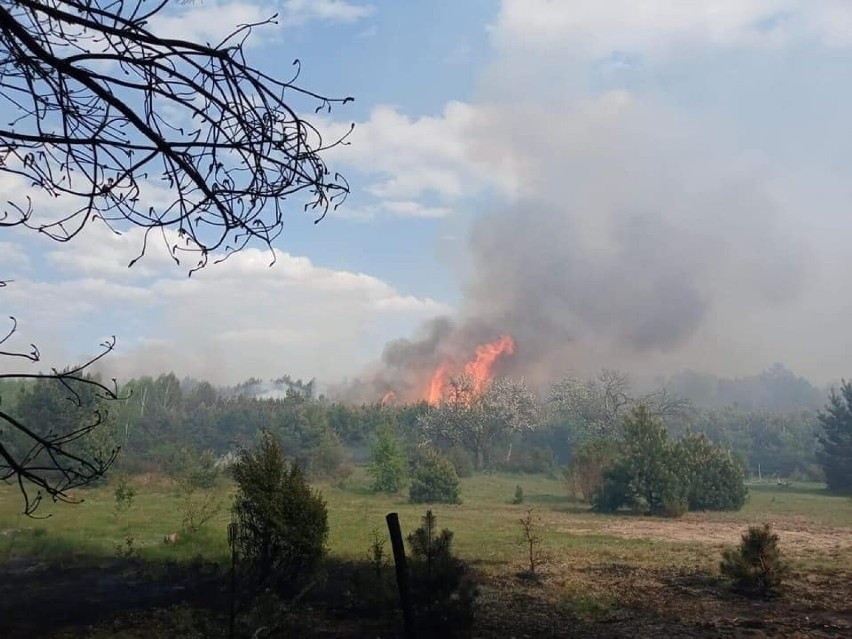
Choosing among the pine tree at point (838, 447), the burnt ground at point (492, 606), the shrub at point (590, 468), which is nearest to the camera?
the burnt ground at point (492, 606)

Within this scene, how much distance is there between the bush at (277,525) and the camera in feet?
33.7

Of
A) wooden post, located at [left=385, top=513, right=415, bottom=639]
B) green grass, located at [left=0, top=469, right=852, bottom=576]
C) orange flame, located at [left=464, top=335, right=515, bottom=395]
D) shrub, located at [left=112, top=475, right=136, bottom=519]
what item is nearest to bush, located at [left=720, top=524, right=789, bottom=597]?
green grass, located at [left=0, top=469, right=852, bottom=576]

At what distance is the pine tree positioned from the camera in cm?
3916

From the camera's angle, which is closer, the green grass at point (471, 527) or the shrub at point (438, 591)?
the shrub at point (438, 591)

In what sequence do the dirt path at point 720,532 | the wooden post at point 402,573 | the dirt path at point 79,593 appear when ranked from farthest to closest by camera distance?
the dirt path at point 720,532, the dirt path at point 79,593, the wooden post at point 402,573

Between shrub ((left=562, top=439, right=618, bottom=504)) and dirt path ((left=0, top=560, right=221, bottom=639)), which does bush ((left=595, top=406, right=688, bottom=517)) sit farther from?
dirt path ((left=0, top=560, right=221, bottom=639))

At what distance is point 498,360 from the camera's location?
8412 centimetres

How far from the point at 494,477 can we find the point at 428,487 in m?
16.6

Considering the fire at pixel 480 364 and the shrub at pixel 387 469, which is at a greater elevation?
the fire at pixel 480 364

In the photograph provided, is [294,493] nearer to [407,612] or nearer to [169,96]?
[407,612]

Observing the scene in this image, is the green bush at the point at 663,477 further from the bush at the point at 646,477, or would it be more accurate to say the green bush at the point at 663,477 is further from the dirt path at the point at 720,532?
the dirt path at the point at 720,532

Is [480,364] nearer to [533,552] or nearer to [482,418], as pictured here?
[482,418]

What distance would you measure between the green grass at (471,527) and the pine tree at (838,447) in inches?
174

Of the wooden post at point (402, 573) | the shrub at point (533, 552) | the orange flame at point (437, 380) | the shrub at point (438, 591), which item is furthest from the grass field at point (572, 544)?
the orange flame at point (437, 380)
